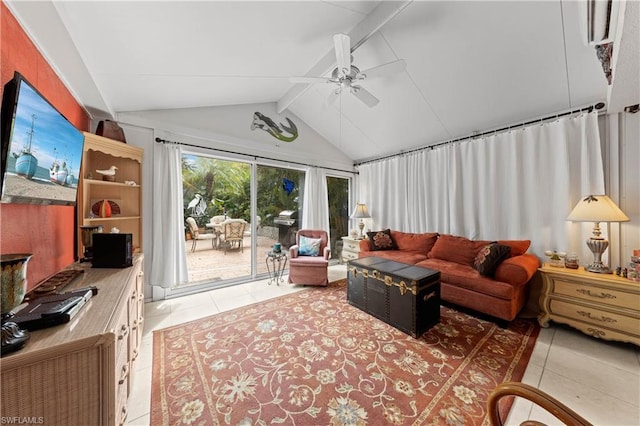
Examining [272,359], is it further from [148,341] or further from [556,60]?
[556,60]

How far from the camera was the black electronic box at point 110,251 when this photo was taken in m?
1.74

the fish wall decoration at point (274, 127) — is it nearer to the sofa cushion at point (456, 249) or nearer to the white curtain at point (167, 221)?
the white curtain at point (167, 221)

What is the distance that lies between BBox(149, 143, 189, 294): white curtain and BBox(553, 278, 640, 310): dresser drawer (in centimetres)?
431

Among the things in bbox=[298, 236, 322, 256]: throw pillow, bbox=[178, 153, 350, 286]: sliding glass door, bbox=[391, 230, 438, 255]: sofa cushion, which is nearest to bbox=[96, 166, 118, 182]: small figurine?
bbox=[178, 153, 350, 286]: sliding glass door

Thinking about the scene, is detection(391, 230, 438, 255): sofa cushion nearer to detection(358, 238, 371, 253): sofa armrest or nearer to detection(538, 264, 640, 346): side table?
detection(358, 238, 371, 253): sofa armrest

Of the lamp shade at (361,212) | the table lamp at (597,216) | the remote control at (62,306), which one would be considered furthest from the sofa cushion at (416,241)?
the remote control at (62,306)

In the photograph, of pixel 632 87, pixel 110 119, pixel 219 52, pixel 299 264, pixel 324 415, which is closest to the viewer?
pixel 324 415

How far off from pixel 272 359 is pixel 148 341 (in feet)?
4.05

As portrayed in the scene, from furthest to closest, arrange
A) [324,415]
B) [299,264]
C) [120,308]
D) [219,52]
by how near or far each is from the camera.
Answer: [299,264] → [219,52] → [324,415] → [120,308]

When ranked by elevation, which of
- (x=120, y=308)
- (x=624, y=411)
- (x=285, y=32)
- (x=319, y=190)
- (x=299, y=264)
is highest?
(x=285, y=32)

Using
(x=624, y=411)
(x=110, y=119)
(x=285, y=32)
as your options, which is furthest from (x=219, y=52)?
(x=624, y=411)

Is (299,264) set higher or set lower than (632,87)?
lower

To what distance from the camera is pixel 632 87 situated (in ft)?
5.90

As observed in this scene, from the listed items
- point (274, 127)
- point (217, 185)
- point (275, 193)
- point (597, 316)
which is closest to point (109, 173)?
point (217, 185)
